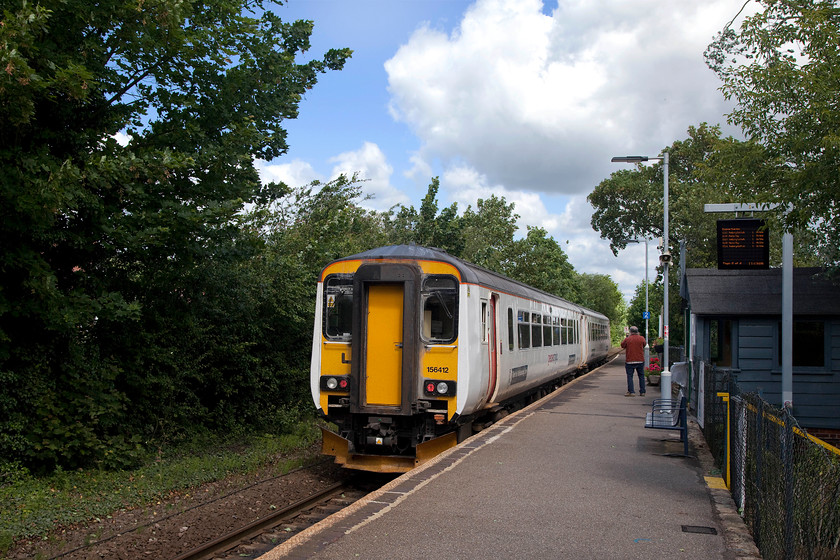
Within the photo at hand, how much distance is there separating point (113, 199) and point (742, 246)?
1170 cm

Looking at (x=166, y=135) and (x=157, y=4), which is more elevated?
(x=157, y=4)

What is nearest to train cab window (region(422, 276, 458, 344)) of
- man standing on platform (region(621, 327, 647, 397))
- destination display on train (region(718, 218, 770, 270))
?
destination display on train (region(718, 218, 770, 270))

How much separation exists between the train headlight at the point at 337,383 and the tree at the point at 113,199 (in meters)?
2.39

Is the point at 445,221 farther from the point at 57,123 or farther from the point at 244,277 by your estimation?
the point at 57,123

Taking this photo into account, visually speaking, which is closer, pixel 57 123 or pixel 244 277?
pixel 57 123

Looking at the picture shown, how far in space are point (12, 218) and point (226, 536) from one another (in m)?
4.60

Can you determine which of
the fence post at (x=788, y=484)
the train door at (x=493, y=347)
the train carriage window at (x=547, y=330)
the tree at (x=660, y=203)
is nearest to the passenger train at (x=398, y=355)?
the train door at (x=493, y=347)

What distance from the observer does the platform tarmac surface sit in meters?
5.52

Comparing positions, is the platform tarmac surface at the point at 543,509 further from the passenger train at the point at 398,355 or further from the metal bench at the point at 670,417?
the passenger train at the point at 398,355

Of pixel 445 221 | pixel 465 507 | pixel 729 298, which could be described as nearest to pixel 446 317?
pixel 465 507

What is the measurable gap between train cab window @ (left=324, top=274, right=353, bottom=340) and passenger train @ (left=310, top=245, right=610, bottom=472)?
0.01m

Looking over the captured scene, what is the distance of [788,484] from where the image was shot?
4758 mm

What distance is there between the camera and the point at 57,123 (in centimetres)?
948

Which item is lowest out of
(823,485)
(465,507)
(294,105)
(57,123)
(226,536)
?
(226,536)
